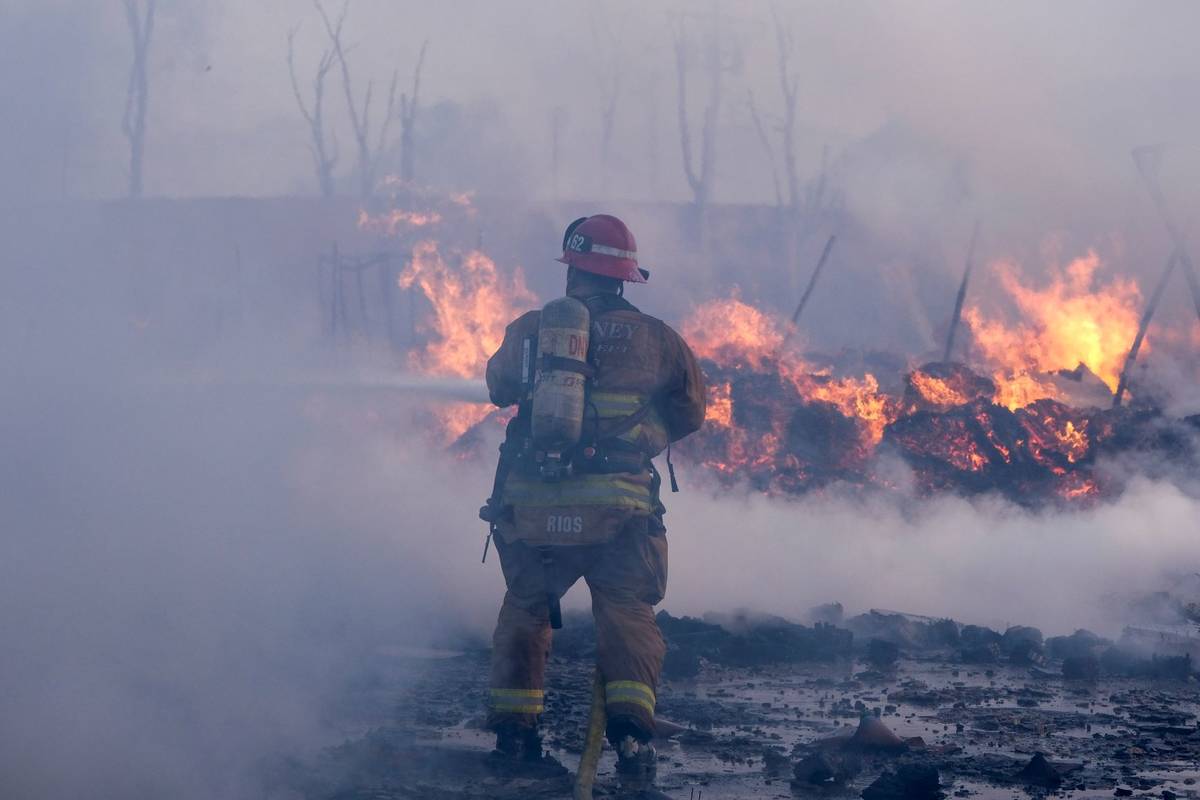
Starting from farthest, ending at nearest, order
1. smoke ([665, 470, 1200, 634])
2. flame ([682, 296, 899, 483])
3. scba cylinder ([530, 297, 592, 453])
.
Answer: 1. flame ([682, 296, 899, 483])
2. smoke ([665, 470, 1200, 634])
3. scba cylinder ([530, 297, 592, 453])

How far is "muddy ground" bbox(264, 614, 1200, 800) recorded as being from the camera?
16.9 ft

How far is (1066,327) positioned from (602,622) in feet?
52.5

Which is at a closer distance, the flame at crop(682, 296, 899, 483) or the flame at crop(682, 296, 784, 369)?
the flame at crop(682, 296, 899, 483)

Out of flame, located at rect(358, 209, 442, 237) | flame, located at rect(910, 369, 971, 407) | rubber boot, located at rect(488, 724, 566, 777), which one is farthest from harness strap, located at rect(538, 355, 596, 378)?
flame, located at rect(358, 209, 442, 237)

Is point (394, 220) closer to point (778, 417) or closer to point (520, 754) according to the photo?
point (778, 417)

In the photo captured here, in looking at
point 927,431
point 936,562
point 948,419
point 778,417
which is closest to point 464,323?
point 778,417

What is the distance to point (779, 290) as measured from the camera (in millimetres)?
44375

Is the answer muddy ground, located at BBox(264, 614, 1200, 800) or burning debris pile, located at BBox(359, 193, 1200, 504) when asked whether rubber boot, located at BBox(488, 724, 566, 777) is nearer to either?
muddy ground, located at BBox(264, 614, 1200, 800)

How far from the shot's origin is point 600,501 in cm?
540

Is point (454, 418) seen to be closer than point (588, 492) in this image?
No

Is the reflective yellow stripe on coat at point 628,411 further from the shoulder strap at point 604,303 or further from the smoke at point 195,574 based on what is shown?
the smoke at point 195,574

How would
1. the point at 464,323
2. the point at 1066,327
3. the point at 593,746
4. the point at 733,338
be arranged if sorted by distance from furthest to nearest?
the point at 464,323
the point at 1066,327
the point at 733,338
the point at 593,746

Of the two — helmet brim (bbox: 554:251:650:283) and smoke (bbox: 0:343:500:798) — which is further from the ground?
helmet brim (bbox: 554:251:650:283)

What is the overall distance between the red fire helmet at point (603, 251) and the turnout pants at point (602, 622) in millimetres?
1070
